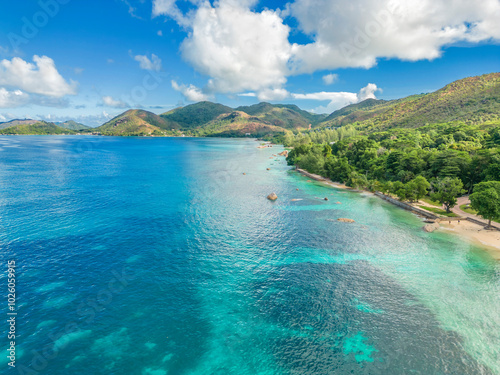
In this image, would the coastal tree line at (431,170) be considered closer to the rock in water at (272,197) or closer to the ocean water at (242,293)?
the ocean water at (242,293)

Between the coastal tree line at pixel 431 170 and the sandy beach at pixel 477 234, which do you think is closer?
the sandy beach at pixel 477 234

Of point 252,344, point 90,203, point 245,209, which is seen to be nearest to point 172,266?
point 252,344

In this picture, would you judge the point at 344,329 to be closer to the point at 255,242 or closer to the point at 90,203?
the point at 255,242

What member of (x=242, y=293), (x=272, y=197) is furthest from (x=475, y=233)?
(x=242, y=293)

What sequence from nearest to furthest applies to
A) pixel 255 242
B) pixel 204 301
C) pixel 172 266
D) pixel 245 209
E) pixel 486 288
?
pixel 204 301, pixel 486 288, pixel 172 266, pixel 255 242, pixel 245 209

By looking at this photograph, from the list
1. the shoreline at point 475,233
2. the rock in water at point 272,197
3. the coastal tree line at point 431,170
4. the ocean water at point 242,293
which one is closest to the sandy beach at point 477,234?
the shoreline at point 475,233

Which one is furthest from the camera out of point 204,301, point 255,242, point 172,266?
point 255,242

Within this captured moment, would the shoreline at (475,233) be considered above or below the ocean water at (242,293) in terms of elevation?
above

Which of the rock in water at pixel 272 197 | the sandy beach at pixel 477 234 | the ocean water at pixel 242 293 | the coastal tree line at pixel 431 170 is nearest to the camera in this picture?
the ocean water at pixel 242 293

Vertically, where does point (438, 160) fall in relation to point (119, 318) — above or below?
above
